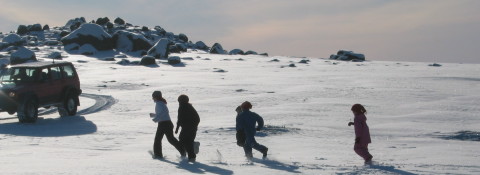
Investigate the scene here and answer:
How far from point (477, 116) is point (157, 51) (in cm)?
3924

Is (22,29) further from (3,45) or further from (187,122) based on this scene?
(187,122)

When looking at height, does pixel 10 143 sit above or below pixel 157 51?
below

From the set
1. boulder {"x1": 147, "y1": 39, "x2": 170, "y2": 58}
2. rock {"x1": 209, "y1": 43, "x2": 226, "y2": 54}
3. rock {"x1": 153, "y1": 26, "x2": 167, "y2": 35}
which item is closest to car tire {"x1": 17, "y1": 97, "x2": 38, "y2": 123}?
boulder {"x1": 147, "y1": 39, "x2": 170, "y2": 58}

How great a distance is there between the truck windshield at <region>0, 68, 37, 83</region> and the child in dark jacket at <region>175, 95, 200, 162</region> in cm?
923

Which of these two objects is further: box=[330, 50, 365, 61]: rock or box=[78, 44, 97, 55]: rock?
box=[330, 50, 365, 61]: rock

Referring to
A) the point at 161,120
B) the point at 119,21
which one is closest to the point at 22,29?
the point at 119,21

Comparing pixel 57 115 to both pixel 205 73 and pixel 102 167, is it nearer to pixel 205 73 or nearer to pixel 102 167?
pixel 102 167

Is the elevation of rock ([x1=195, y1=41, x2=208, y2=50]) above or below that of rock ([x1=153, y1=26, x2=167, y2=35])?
below

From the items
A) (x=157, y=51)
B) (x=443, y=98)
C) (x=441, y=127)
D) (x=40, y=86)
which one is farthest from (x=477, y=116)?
(x=157, y=51)

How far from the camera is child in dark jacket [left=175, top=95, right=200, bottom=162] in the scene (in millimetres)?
11477

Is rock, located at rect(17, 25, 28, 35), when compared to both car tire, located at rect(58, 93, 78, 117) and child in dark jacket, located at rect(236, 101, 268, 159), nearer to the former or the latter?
car tire, located at rect(58, 93, 78, 117)

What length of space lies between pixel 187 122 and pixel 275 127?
254 inches

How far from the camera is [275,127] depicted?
57.8ft

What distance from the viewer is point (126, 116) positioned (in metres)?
20.8
